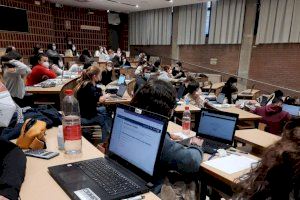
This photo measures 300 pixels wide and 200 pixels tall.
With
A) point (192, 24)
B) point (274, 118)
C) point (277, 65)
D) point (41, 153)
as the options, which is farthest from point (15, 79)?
point (192, 24)

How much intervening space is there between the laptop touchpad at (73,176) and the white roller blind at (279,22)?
25.8ft

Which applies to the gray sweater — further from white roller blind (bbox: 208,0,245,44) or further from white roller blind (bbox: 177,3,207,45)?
white roller blind (bbox: 177,3,207,45)

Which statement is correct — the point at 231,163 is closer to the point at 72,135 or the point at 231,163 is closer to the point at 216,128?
the point at 216,128

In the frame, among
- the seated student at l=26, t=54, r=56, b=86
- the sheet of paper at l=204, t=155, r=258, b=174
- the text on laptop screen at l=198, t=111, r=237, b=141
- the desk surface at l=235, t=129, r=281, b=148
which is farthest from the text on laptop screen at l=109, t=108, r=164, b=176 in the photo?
the seated student at l=26, t=54, r=56, b=86

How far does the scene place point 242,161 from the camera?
195 centimetres

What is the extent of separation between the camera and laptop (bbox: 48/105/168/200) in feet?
3.92

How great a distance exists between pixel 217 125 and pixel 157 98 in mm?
1032

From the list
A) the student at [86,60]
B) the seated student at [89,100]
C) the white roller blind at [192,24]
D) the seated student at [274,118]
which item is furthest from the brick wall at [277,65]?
the seated student at [89,100]

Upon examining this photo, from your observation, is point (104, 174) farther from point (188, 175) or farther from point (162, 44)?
point (162, 44)

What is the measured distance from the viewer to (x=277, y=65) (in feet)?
26.5

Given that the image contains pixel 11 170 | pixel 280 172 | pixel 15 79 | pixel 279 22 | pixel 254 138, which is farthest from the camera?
pixel 279 22

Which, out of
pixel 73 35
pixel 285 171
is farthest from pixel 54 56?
pixel 285 171

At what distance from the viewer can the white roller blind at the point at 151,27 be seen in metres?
11.6

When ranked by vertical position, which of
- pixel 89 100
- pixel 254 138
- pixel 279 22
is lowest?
pixel 254 138
